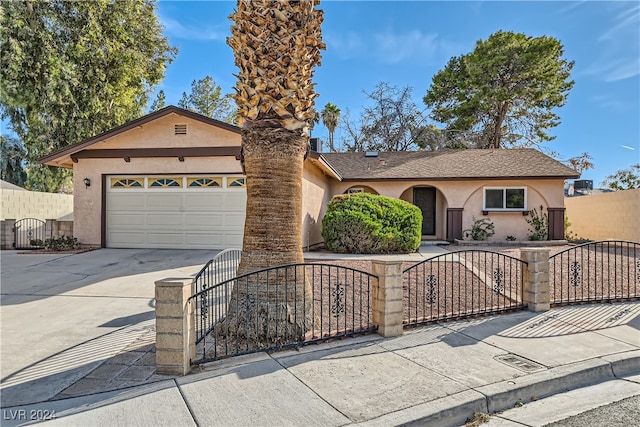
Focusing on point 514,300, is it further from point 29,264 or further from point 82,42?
point 82,42

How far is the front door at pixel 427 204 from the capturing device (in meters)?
18.0

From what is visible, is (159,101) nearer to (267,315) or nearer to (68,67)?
(68,67)

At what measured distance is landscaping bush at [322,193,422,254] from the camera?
12008 millimetres

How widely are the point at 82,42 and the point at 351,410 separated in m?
22.0

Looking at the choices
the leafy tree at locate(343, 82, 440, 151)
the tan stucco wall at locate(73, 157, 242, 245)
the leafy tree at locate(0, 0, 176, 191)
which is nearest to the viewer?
the tan stucco wall at locate(73, 157, 242, 245)

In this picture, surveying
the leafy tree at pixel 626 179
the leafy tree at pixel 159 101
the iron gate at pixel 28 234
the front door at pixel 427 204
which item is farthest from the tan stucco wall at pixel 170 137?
the leafy tree at pixel 626 179

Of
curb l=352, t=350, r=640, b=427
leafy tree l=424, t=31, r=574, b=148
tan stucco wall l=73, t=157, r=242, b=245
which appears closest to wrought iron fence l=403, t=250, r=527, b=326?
curb l=352, t=350, r=640, b=427

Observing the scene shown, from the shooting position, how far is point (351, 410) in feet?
10.7

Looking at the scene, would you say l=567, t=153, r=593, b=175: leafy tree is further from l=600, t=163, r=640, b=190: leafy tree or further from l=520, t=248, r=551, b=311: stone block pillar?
l=520, t=248, r=551, b=311: stone block pillar

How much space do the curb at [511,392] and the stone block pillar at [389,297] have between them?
1.53 meters

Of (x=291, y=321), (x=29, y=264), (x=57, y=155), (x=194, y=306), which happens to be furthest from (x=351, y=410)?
(x=57, y=155)

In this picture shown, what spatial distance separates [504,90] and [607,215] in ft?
35.5

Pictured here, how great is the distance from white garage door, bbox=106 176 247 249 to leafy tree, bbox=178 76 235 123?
2272cm

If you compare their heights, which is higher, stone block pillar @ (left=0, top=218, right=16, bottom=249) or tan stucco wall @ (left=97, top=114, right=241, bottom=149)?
tan stucco wall @ (left=97, top=114, right=241, bottom=149)
